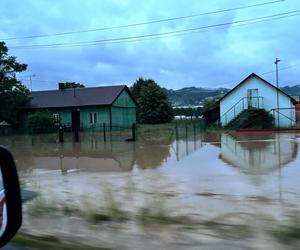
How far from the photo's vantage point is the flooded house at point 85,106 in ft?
182

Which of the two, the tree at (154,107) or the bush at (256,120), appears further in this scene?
the tree at (154,107)

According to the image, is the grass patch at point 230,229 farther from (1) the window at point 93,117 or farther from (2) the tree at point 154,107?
(2) the tree at point 154,107

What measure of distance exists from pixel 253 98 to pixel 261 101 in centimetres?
93

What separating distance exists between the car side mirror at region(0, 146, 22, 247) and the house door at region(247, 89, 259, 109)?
51.1 m

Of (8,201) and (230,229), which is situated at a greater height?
(8,201)

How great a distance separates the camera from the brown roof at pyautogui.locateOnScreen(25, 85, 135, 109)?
184 feet

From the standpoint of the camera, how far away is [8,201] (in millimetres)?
2998

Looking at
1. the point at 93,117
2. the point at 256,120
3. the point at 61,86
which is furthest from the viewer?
the point at 61,86

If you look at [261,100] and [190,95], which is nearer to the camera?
[261,100]

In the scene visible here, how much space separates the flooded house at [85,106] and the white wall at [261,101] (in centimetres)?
1183

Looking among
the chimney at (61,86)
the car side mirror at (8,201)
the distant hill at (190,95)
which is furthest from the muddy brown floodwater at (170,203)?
the distant hill at (190,95)

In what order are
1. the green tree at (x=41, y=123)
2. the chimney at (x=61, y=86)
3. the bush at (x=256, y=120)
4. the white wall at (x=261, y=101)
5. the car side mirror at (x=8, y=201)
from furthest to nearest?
the chimney at (x=61, y=86) → the white wall at (x=261, y=101) → the green tree at (x=41, y=123) → the bush at (x=256, y=120) → the car side mirror at (x=8, y=201)

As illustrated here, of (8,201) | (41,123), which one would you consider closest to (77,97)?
(41,123)

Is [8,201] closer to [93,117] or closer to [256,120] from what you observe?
[256,120]
